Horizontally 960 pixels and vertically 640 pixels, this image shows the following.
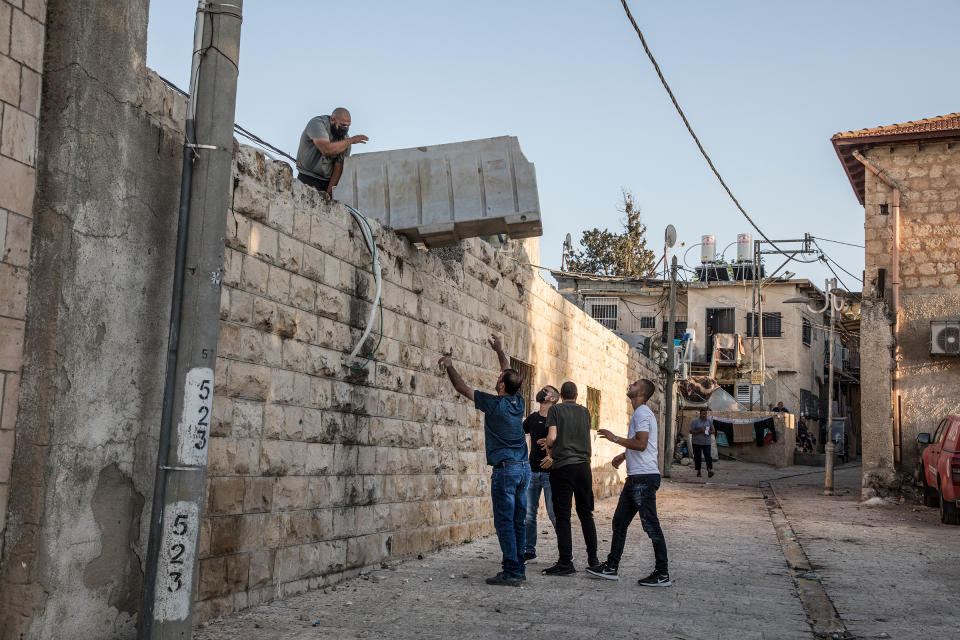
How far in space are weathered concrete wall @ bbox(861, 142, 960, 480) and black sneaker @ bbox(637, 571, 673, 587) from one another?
1231 cm

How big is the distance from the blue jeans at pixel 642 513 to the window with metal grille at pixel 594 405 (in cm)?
884

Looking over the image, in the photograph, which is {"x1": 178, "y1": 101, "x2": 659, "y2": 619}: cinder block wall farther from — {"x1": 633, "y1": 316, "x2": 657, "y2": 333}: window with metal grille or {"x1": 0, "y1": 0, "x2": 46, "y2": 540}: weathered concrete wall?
{"x1": 633, "y1": 316, "x2": 657, "y2": 333}: window with metal grille

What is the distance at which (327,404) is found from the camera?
7.30 metres

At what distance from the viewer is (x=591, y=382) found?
17203mm

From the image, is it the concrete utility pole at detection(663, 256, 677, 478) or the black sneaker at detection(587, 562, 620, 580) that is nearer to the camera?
the black sneaker at detection(587, 562, 620, 580)

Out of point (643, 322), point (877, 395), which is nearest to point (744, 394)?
point (643, 322)

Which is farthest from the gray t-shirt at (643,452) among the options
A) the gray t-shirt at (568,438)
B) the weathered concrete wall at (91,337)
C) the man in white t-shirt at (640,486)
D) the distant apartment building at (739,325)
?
the distant apartment building at (739,325)

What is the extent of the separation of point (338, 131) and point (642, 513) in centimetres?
450

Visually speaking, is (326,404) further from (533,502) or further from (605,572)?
(533,502)

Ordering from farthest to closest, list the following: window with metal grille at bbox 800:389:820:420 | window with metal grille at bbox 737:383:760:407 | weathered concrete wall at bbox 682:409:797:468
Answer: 1. window with metal grille at bbox 800:389:820:420
2. window with metal grille at bbox 737:383:760:407
3. weathered concrete wall at bbox 682:409:797:468

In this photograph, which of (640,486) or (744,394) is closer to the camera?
(640,486)

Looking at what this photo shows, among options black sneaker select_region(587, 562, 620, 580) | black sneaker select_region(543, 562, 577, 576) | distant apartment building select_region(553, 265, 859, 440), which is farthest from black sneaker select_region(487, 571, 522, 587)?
Result: distant apartment building select_region(553, 265, 859, 440)

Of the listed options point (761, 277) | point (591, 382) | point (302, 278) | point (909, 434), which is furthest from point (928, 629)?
point (761, 277)

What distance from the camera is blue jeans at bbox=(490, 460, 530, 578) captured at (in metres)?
7.57
